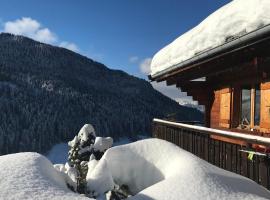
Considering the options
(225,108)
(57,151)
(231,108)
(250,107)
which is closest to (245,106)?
(250,107)

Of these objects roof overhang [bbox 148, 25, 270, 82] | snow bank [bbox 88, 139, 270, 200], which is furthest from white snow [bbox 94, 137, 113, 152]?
roof overhang [bbox 148, 25, 270, 82]

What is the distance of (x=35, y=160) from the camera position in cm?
505

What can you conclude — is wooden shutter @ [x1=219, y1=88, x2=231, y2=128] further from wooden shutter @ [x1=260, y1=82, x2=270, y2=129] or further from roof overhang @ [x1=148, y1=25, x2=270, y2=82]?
roof overhang @ [x1=148, y1=25, x2=270, y2=82]

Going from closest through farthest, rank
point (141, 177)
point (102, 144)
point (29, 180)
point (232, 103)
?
point (29, 180)
point (141, 177)
point (232, 103)
point (102, 144)

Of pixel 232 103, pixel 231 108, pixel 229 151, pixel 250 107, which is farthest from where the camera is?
pixel 231 108

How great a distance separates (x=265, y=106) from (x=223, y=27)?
3.51 meters

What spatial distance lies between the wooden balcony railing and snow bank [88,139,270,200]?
0.74ft

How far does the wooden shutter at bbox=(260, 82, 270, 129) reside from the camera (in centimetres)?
821

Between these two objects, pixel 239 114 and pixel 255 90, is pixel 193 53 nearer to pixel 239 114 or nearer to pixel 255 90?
pixel 255 90

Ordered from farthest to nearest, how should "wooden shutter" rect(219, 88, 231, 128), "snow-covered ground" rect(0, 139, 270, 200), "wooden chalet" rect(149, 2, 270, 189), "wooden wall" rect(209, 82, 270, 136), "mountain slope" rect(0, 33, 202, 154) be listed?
1. "mountain slope" rect(0, 33, 202, 154)
2. "wooden shutter" rect(219, 88, 231, 128)
3. "wooden wall" rect(209, 82, 270, 136)
4. "wooden chalet" rect(149, 2, 270, 189)
5. "snow-covered ground" rect(0, 139, 270, 200)

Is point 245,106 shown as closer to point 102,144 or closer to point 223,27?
point 223,27

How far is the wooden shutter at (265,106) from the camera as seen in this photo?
8.21 metres

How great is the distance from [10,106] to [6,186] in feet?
496

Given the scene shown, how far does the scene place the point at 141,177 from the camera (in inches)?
246
